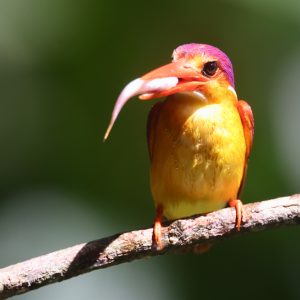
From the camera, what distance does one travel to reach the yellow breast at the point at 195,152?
3.70 metres

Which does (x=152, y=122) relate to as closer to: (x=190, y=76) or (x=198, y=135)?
(x=198, y=135)

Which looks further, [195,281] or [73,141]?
[73,141]

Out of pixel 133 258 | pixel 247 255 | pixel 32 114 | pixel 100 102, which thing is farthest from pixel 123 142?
pixel 133 258

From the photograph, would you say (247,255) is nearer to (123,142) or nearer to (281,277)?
(281,277)

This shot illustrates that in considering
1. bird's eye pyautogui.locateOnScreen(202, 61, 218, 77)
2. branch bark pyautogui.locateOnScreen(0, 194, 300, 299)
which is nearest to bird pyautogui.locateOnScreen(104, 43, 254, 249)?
bird's eye pyautogui.locateOnScreen(202, 61, 218, 77)

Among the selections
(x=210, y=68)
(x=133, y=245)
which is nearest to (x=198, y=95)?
(x=210, y=68)

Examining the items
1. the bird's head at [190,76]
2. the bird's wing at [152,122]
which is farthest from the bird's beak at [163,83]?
the bird's wing at [152,122]

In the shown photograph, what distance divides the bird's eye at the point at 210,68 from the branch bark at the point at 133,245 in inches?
25.0

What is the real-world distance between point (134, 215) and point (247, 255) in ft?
2.22

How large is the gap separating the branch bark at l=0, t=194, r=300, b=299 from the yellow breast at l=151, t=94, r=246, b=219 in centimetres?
34

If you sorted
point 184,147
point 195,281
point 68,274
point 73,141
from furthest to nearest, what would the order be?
1. point 73,141
2. point 195,281
3. point 184,147
4. point 68,274

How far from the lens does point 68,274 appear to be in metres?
3.33

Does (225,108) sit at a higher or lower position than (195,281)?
higher

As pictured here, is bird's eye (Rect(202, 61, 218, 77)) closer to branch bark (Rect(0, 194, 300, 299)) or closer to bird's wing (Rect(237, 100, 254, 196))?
bird's wing (Rect(237, 100, 254, 196))
